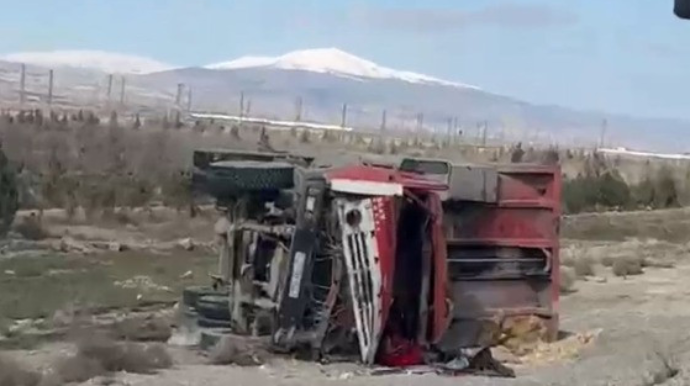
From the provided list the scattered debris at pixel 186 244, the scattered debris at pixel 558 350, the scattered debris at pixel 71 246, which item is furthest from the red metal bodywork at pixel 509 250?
the scattered debris at pixel 186 244

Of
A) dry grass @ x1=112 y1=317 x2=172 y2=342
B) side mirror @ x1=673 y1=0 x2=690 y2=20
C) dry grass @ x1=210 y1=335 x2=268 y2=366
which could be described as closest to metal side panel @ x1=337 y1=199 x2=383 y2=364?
dry grass @ x1=210 y1=335 x2=268 y2=366

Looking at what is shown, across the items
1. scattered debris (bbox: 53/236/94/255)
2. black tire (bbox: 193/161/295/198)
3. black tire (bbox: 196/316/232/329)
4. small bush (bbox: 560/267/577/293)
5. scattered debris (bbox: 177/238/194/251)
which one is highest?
black tire (bbox: 193/161/295/198)

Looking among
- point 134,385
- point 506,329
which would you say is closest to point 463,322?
point 506,329

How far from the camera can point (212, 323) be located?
2016 centimetres

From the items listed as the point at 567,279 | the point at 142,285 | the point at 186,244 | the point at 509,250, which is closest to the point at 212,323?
the point at 509,250

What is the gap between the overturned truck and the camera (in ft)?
59.9

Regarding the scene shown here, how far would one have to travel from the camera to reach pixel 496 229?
66.7 feet

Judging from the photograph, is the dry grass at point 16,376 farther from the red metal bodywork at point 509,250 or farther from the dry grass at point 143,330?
the red metal bodywork at point 509,250

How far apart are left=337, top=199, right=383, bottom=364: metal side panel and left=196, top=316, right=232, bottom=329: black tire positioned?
7.17ft

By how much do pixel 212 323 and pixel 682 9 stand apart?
520 inches

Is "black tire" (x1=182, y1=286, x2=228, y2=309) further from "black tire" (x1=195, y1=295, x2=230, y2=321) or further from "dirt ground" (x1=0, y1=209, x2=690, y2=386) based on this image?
"dirt ground" (x1=0, y1=209, x2=690, y2=386)

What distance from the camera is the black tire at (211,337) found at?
19234mm

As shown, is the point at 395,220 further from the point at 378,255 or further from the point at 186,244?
the point at 186,244

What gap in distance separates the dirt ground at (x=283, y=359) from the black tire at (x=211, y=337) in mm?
218
